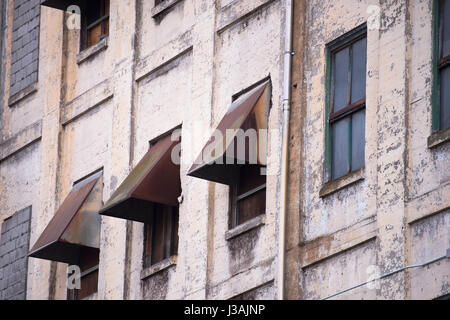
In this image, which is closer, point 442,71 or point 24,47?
point 442,71

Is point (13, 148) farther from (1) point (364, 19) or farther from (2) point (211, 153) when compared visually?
(1) point (364, 19)

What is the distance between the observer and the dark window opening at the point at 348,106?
21047mm

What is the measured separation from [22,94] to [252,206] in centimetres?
734

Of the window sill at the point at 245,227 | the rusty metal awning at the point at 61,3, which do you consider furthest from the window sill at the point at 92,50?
the window sill at the point at 245,227

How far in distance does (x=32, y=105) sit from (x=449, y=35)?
413 inches

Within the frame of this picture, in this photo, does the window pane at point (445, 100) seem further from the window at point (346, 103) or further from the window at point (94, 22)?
the window at point (94, 22)

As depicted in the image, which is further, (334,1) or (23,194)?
(23,194)

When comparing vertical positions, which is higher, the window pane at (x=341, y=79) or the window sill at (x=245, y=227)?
the window pane at (x=341, y=79)

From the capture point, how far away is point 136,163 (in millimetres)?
25266

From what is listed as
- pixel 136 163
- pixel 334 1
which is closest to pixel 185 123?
pixel 136 163

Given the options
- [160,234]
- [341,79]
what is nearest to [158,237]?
[160,234]

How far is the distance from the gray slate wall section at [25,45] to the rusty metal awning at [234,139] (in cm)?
652

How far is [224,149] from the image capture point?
22406 mm

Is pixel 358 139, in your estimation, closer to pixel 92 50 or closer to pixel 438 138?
pixel 438 138
